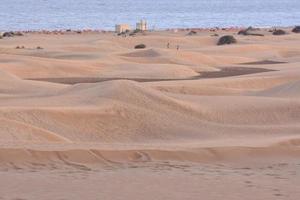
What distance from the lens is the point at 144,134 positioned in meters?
16.3

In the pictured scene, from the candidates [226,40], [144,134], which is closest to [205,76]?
[144,134]

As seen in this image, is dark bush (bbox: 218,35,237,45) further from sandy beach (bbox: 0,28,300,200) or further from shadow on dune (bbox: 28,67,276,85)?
sandy beach (bbox: 0,28,300,200)

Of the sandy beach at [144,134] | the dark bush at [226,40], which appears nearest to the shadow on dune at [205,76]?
the sandy beach at [144,134]

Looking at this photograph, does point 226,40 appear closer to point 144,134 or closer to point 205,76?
point 205,76

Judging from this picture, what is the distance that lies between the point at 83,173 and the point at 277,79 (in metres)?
16.6

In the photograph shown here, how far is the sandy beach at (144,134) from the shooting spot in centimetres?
1002

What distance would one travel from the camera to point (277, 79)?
87.5 feet

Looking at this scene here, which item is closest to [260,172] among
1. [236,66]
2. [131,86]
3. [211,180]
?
[211,180]

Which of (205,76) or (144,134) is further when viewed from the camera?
(205,76)

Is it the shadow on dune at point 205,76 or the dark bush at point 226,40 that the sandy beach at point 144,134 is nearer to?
the shadow on dune at point 205,76

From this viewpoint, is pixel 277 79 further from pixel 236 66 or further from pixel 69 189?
pixel 69 189

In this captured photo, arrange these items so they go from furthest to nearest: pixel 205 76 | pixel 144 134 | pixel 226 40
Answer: pixel 226 40 → pixel 205 76 → pixel 144 134

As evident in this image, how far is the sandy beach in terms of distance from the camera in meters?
10.0

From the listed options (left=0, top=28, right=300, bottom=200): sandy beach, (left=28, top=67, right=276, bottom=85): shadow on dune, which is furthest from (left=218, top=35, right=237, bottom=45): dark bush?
(left=0, top=28, right=300, bottom=200): sandy beach
